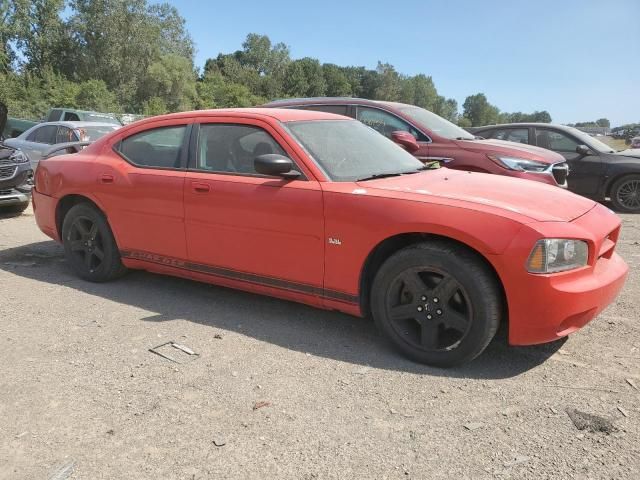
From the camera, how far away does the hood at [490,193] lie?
10.9 ft

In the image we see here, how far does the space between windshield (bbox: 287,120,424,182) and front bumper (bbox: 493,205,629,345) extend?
1.27 m

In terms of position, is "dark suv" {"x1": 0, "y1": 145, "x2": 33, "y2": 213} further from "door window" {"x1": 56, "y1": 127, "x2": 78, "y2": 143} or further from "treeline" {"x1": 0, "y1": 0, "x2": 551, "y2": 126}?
"treeline" {"x1": 0, "y1": 0, "x2": 551, "y2": 126}

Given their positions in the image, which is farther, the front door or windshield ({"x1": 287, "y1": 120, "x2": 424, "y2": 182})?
windshield ({"x1": 287, "y1": 120, "x2": 424, "y2": 182})

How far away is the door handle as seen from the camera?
4238 mm

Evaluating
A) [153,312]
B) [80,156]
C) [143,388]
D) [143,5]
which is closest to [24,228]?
[80,156]

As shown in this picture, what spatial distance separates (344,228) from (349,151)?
0.84 metres

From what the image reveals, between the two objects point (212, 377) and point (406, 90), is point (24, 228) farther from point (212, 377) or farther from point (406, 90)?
point (406, 90)

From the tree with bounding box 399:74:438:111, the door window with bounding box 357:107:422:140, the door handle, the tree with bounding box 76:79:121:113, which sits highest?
the tree with bounding box 399:74:438:111

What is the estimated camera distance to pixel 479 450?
2.59m

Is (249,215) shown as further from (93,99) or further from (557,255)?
(93,99)

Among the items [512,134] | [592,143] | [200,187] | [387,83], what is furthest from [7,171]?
[387,83]

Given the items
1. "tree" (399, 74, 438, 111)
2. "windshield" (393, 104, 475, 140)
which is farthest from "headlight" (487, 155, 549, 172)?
"tree" (399, 74, 438, 111)

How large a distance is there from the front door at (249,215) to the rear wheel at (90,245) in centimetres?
104

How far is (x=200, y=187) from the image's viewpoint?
4.27m
